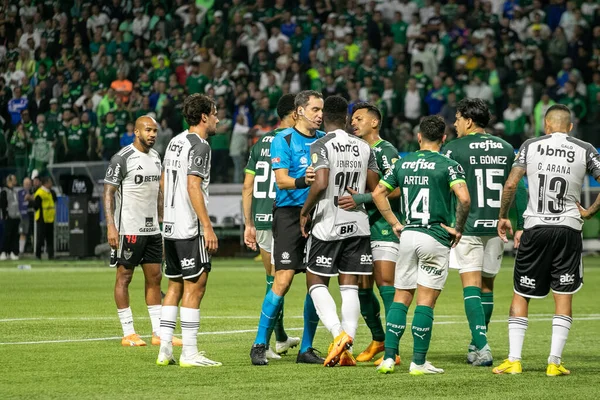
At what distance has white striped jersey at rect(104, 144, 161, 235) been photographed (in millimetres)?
11898

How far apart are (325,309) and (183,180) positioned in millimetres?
1746

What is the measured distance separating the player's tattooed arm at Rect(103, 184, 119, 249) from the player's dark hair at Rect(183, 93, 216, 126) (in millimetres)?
2347

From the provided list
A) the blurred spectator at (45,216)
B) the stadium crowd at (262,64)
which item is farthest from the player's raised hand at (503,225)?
the blurred spectator at (45,216)

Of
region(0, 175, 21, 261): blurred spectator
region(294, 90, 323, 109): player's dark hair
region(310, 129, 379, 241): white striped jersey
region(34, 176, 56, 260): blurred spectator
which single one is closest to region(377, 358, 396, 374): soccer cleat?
region(310, 129, 379, 241): white striped jersey

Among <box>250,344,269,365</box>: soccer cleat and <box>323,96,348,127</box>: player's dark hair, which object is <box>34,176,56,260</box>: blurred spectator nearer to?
<box>250,344,269,365</box>: soccer cleat

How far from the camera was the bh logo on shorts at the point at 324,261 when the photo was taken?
9656mm

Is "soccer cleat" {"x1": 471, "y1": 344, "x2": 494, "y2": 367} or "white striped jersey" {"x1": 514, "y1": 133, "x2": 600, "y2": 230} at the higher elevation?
"white striped jersey" {"x1": 514, "y1": 133, "x2": 600, "y2": 230}

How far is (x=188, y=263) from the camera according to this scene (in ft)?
31.5

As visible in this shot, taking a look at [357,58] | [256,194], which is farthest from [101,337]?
[357,58]

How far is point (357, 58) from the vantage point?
102 feet

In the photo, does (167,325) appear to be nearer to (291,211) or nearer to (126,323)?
(291,211)

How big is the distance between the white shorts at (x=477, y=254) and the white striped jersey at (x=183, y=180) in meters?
2.51

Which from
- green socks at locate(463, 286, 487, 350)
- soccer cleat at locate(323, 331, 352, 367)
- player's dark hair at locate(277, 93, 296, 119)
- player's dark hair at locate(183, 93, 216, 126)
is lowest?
soccer cleat at locate(323, 331, 352, 367)

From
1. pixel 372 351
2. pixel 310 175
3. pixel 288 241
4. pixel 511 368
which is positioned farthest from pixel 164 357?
pixel 511 368
